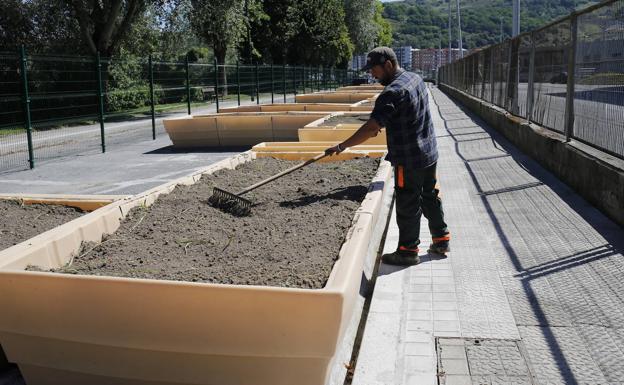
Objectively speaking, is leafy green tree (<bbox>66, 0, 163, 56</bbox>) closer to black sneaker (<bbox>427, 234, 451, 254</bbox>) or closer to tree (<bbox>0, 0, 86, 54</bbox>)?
tree (<bbox>0, 0, 86, 54</bbox>)

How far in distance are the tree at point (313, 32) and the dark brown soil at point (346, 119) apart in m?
34.0

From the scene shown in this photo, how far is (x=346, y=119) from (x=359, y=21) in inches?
2318

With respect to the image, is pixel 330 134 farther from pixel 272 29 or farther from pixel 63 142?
pixel 272 29

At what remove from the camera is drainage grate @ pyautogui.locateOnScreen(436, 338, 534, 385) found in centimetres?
318

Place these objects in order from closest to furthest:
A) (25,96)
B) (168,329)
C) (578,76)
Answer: (168,329) < (578,76) < (25,96)

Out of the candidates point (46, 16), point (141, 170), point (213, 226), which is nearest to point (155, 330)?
point (213, 226)

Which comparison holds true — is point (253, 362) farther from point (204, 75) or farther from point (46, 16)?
point (46, 16)

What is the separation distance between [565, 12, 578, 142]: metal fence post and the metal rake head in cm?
466

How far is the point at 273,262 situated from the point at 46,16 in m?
26.1

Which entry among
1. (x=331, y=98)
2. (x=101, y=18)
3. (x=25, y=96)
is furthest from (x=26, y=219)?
(x=101, y=18)

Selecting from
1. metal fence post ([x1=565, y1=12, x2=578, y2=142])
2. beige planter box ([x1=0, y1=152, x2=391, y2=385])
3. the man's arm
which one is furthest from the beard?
metal fence post ([x1=565, y1=12, x2=578, y2=142])

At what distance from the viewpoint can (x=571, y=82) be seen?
25.2 ft

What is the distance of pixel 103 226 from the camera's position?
4.37 metres

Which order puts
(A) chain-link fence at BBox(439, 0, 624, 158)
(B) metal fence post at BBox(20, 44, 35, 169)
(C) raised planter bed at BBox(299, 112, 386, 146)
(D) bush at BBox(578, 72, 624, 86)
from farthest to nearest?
(B) metal fence post at BBox(20, 44, 35, 169), (C) raised planter bed at BBox(299, 112, 386, 146), (A) chain-link fence at BBox(439, 0, 624, 158), (D) bush at BBox(578, 72, 624, 86)
